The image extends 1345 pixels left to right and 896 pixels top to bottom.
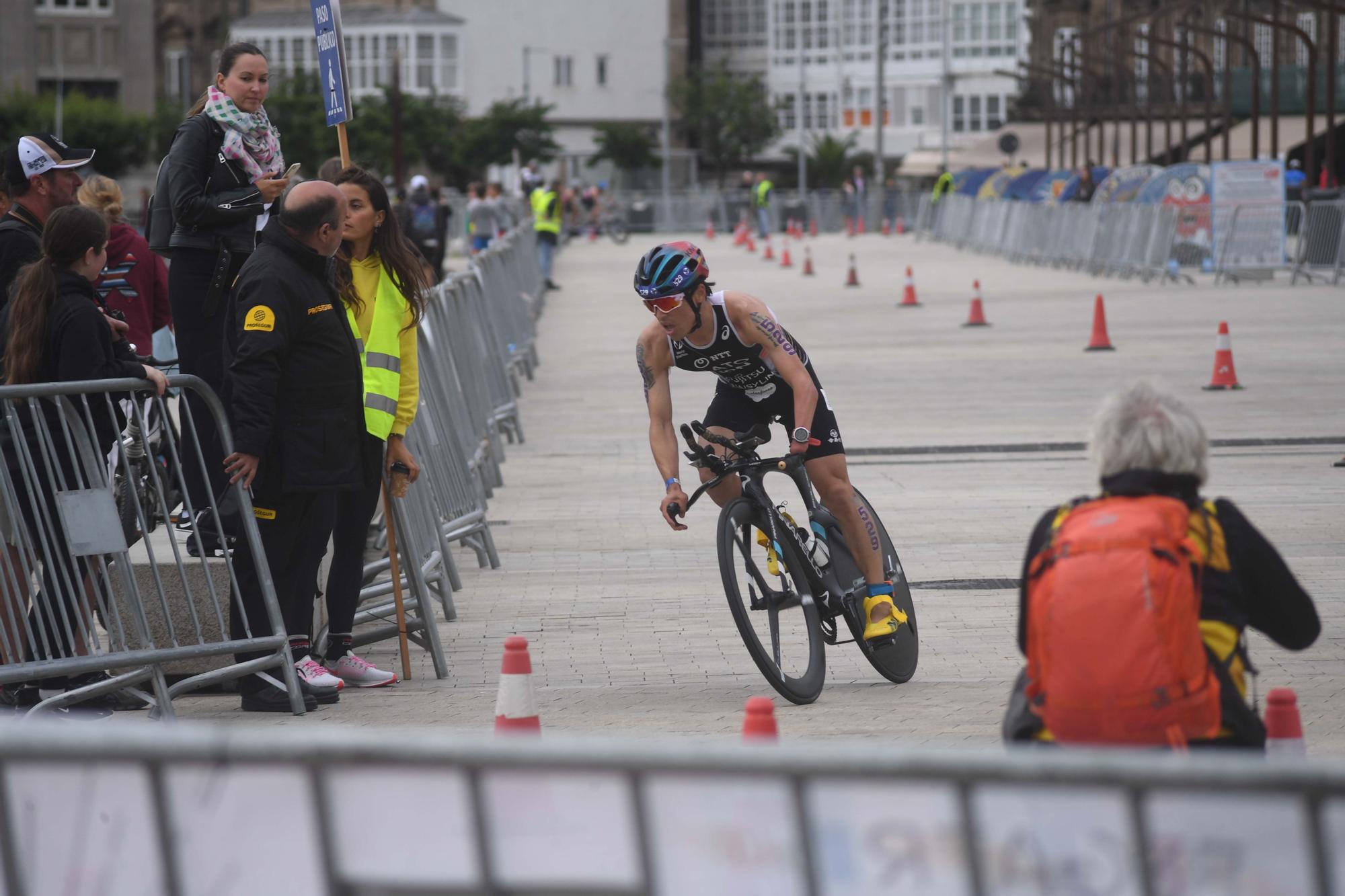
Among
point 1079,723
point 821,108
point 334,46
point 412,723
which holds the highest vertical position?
point 821,108

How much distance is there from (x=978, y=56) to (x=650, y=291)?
97.0 meters

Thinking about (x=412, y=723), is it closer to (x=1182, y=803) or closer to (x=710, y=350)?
(x=710, y=350)

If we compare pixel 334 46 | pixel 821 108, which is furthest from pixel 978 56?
pixel 334 46

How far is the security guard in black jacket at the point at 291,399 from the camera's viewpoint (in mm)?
6191

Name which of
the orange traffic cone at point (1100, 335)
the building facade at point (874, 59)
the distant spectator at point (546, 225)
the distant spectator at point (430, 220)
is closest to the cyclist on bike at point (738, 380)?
the orange traffic cone at point (1100, 335)

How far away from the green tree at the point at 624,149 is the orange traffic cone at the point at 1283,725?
281 feet

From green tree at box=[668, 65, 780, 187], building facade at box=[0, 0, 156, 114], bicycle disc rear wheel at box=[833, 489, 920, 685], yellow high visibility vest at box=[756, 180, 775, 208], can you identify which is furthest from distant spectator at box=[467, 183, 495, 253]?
green tree at box=[668, 65, 780, 187]

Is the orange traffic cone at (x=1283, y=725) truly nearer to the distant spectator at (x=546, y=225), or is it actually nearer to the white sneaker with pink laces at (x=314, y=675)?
the white sneaker with pink laces at (x=314, y=675)

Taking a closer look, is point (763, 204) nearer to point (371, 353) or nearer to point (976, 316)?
point (976, 316)

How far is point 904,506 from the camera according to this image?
11.0 meters

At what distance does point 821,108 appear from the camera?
349 feet

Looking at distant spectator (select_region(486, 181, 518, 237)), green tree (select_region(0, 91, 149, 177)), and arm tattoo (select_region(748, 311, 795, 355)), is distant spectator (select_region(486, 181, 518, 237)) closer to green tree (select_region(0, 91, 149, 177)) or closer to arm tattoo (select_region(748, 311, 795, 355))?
arm tattoo (select_region(748, 311, 795, 355))

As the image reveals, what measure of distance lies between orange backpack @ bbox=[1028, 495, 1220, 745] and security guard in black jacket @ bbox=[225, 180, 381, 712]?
11.2 ft

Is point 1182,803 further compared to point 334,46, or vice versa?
point 334,46
